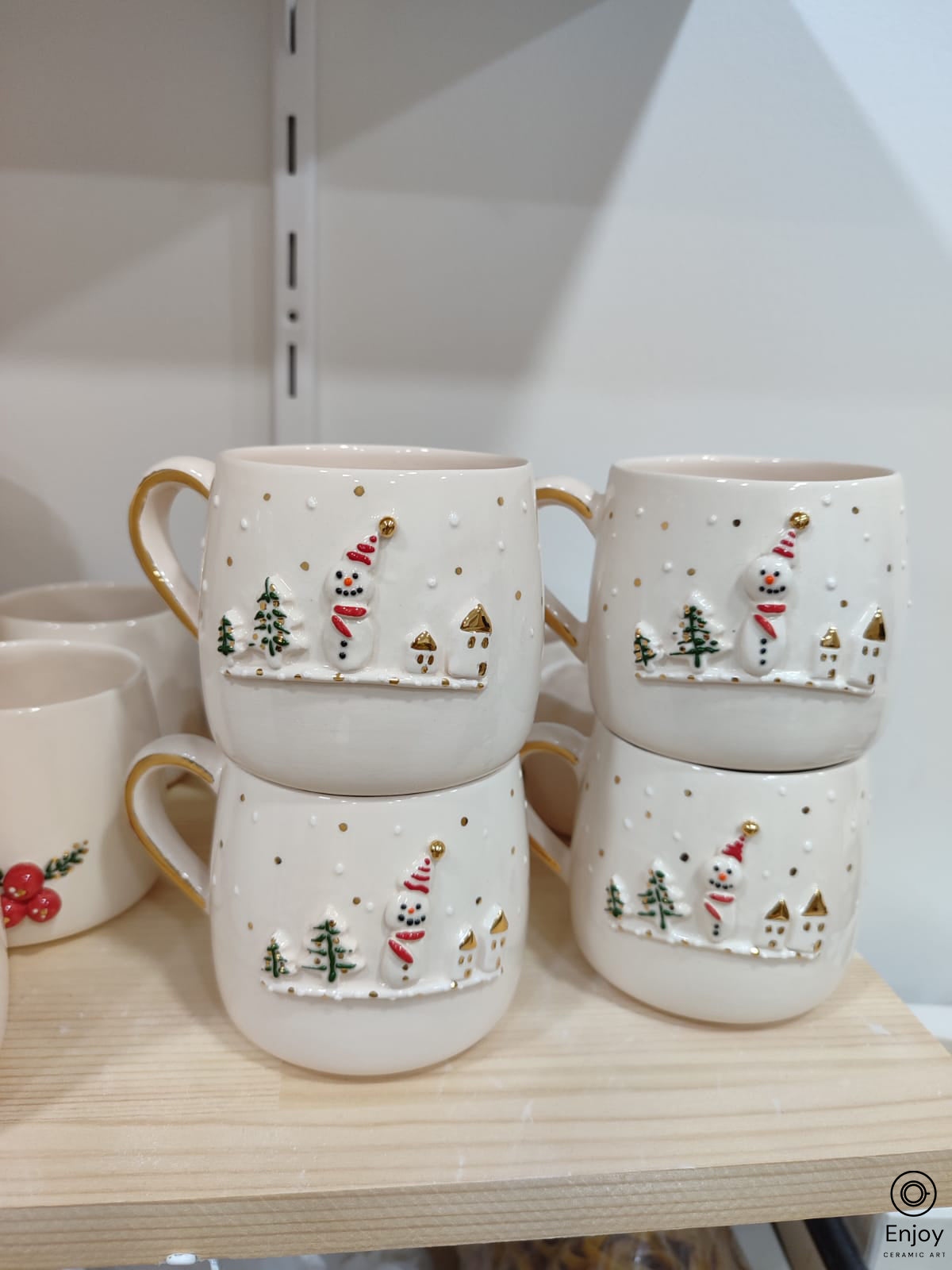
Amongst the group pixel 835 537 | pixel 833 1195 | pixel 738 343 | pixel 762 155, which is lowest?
pixel 833 1195

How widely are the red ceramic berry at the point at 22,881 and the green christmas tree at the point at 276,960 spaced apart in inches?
6.2

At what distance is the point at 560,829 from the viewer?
64 centimetres

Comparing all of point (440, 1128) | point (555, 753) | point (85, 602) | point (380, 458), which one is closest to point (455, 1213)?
point (440, 1128)

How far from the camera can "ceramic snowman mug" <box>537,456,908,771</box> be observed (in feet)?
1.31

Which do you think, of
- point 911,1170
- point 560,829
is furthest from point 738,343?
point 911,1170

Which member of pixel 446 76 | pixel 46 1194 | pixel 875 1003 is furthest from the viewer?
pixel 446 76

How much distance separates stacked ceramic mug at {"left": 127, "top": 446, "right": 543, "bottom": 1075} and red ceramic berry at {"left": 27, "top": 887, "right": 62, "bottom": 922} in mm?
110

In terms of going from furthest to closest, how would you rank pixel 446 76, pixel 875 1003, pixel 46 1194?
pixel 446 76 → pixel 875 1003 → pixel 46 1194

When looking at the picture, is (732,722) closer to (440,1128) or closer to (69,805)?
(440,1128)

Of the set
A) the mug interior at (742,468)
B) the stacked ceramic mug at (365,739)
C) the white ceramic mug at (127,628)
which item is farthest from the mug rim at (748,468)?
the white ceramic mug at (127,628)

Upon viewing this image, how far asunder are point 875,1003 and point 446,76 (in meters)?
0.65

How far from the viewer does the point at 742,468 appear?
52cm

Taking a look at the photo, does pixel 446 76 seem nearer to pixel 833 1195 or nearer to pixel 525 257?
pixel 525 257

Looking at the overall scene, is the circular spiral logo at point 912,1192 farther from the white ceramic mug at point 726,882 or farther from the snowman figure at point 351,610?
the snowman figure at point 351,610
